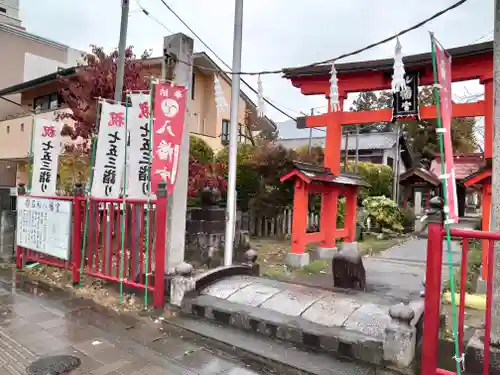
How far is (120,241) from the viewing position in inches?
263

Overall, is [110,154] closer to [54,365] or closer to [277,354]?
[54,365]

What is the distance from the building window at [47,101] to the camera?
2046 centimetres

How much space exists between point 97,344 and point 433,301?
12.3 feet

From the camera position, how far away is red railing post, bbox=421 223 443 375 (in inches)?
126

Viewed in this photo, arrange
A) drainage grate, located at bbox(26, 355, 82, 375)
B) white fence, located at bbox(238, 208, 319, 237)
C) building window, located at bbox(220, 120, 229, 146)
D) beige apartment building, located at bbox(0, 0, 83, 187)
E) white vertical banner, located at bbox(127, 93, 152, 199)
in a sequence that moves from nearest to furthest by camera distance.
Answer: drainage grate, located at bbox(26, 355, 82, 375) < white vertical banner, located at bbox(127, 93, 152, 199) < white fence, located at bbox(238, 208, 319, 237) < building window, located at bbox(220, 120, 229, 146) < beige apartment building, located at bbox(0, 0, 83, 187)

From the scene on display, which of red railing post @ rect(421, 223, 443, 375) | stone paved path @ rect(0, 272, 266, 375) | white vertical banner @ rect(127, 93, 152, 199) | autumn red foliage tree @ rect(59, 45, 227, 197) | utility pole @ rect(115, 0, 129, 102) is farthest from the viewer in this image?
autumn red foliage tree @ rect(59, 45, 227, 197)

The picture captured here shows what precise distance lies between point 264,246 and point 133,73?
24.6 ft

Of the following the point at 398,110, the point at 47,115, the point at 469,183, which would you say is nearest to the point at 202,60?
the point at 47,115

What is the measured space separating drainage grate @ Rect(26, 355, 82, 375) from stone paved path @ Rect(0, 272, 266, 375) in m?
0.08

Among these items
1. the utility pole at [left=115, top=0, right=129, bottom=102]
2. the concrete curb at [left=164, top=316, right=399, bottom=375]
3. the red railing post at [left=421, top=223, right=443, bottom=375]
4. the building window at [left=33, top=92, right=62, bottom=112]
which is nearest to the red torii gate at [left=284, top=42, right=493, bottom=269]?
the utility pole at [left=115, top=0, right=129, bottom=102]

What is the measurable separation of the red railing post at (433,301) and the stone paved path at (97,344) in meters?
1.73

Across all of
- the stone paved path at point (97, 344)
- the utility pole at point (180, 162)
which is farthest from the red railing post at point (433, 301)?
the utility pole at point (180, 162)

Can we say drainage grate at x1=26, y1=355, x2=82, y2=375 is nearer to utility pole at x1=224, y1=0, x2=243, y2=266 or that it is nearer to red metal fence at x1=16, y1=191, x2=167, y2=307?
red metal fence at x1=16, y1=191, x2=167, y2=307

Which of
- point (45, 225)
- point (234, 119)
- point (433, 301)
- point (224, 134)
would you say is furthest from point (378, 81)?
point (224, 134)
